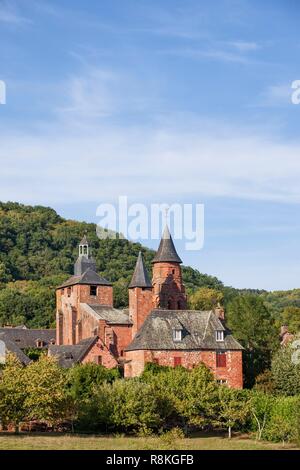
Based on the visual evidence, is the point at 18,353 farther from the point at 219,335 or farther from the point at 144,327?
the point at 219,335

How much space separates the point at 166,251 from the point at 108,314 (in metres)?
8.66

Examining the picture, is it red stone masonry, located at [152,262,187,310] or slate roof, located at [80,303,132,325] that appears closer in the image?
slate roof, located at [80,303,132,325]

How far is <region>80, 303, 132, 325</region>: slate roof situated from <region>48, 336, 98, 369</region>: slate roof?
306 cm

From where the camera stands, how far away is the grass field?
48.3 meters

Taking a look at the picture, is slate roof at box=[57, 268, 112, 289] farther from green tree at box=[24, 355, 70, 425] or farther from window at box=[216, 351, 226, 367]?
green tree at box=[24, 355, 70, 425]

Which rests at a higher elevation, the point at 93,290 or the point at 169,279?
the point at 169,279

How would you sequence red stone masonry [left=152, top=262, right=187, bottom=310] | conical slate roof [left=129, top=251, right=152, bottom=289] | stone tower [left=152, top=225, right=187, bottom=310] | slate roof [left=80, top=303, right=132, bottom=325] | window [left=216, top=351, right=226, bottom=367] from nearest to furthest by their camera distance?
window [left=216, top=351, right=226, bottom=367] → slate roof [left=80, top=303, right=132, bottom=325] → conical slate roof [left=129, top=251, right=152, bottom=289] → red stone masonry [left=152, top=262, right=187, bottom=310] → stone tower [left=152, top=225, right=187, bottom=310]

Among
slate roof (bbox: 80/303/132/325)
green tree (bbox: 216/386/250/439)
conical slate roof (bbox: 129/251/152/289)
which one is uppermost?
conical slate roof (bbox: 129/251/152/289)

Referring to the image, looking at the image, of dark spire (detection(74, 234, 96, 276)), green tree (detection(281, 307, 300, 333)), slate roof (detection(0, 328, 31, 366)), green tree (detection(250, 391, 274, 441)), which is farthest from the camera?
green tree (detection(281, 307, 300, 333))

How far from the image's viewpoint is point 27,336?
4326 inches

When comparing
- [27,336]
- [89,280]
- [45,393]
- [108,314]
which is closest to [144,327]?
[108,314]

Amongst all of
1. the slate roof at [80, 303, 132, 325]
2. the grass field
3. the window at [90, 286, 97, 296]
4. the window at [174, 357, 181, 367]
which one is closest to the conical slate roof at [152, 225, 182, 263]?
the slate roof at [80, 303, 132, 325]

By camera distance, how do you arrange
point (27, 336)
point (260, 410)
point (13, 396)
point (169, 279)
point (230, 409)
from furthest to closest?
1. point (27, 336)
2. point (169, 279)
3. point (260, 410)
4. point (230, 409)
5. point (13, 396)
